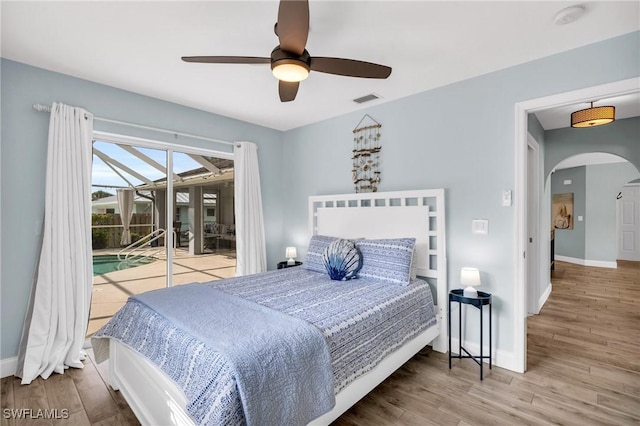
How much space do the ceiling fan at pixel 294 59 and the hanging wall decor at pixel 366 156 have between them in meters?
1.63

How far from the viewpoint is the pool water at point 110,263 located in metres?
3.17

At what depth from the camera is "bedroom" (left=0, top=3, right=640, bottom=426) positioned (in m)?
2.52

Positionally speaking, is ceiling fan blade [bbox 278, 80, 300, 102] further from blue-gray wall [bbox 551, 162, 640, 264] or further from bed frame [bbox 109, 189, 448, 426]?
blue-gray wall [bbox 551, 162, 640, 264]

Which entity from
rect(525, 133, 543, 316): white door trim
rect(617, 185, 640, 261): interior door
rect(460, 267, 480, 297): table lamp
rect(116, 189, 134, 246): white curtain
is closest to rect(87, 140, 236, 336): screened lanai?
rect(116, 189, 134, 246): white curtain

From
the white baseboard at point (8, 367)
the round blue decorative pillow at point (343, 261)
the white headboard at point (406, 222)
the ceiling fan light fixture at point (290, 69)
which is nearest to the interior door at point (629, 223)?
the white headboard at point (406, 222)

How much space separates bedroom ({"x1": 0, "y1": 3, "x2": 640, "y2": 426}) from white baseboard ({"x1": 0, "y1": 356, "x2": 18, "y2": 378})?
45 mm

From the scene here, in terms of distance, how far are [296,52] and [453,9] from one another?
41.5 inches

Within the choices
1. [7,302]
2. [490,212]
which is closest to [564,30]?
[490,212]

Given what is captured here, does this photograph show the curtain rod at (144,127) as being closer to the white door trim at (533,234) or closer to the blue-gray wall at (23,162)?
the blue-gray wall at (23,162)

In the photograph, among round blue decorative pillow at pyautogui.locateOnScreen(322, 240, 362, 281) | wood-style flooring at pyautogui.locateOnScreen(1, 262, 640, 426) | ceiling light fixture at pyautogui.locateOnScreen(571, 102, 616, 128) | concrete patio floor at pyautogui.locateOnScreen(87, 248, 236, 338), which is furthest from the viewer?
concrete patio floor at pyautogui.locateOnScreen(87, 248, 236, 338)

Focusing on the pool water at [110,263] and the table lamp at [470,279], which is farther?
the pool water at [110,263]

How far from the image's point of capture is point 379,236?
345 cm

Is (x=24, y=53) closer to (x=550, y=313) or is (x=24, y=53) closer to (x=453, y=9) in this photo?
(x=453, y=9)

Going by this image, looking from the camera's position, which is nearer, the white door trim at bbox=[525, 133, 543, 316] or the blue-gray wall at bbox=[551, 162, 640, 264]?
the white door trim at bbox=[525, 133, 543, 316]
